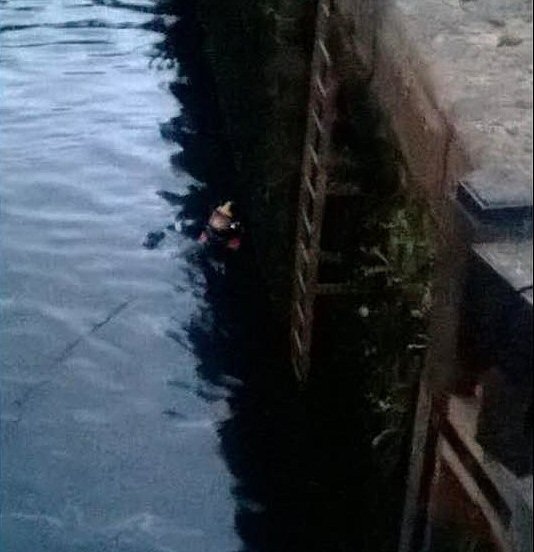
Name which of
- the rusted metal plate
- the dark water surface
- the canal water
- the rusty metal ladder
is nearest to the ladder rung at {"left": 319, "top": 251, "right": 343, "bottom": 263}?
the rusty metal ladder

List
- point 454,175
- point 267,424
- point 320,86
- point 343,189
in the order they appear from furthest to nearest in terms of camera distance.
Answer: point 267,424, point 320,86, point 343,189, point 454,175

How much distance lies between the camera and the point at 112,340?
6715 millimetres

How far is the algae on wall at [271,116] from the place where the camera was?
6.09 metres

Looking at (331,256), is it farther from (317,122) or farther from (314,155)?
(317,122)

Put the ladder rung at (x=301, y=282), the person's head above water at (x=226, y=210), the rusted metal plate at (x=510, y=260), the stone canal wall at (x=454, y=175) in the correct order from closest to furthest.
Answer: the rusted metal plate at (x=510, y=260) < the stone canal wall at (x=454, y=175) < the ladder rung at (x=301, y=282) < the person's head above water at (x=226, y=210)

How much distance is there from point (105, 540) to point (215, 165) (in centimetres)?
395

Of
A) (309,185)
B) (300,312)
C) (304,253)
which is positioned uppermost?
(309,185)

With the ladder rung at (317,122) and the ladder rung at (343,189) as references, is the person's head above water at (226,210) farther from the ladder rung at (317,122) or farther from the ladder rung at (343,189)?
the ladder rung at (343,189)

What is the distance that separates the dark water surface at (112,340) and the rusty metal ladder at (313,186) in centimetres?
65

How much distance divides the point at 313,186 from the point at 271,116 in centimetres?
119

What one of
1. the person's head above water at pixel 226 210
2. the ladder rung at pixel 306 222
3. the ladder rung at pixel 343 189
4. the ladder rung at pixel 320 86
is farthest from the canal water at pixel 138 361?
the ladder rung at pixel 320 86

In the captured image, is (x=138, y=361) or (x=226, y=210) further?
(x=226, y=210)

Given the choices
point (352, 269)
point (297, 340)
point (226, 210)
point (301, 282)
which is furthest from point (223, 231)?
point (352, 269)

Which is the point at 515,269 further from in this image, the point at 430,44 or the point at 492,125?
the point at 430,44
